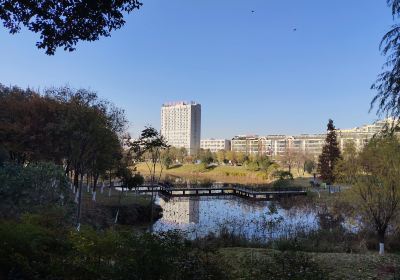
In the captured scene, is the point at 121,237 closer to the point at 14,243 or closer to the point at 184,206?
the point at 14,243

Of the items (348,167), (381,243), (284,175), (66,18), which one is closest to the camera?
(66,18)

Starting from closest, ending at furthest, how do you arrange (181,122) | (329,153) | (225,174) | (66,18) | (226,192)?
(66,18) → (226,192) → (329,153) → (225,174) → (181,122)

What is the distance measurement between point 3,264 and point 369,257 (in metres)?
10.1

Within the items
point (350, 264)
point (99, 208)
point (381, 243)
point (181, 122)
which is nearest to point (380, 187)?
point (381, 243)

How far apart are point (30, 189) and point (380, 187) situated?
42.2ft

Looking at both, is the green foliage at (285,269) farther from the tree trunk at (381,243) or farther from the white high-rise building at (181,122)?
the white high-rise building at (181,122)

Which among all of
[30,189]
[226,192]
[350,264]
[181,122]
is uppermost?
[181,122]

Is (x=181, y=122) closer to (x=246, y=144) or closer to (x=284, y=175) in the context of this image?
(x=246, y=144)

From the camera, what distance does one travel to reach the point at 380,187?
15.2 m

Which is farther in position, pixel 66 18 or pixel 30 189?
pixel 30 189

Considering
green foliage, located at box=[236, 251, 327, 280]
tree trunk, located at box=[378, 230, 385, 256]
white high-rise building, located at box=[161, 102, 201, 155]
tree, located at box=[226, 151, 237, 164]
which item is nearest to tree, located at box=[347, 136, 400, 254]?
tree trunk, located at box=[378, 230, 385, 256]

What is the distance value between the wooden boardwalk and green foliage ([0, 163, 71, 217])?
89.2ft

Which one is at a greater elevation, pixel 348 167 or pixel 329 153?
pixel 329 153

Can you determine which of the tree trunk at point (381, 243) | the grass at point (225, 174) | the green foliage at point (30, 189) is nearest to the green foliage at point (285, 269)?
the green foliage at point (30, 189)
